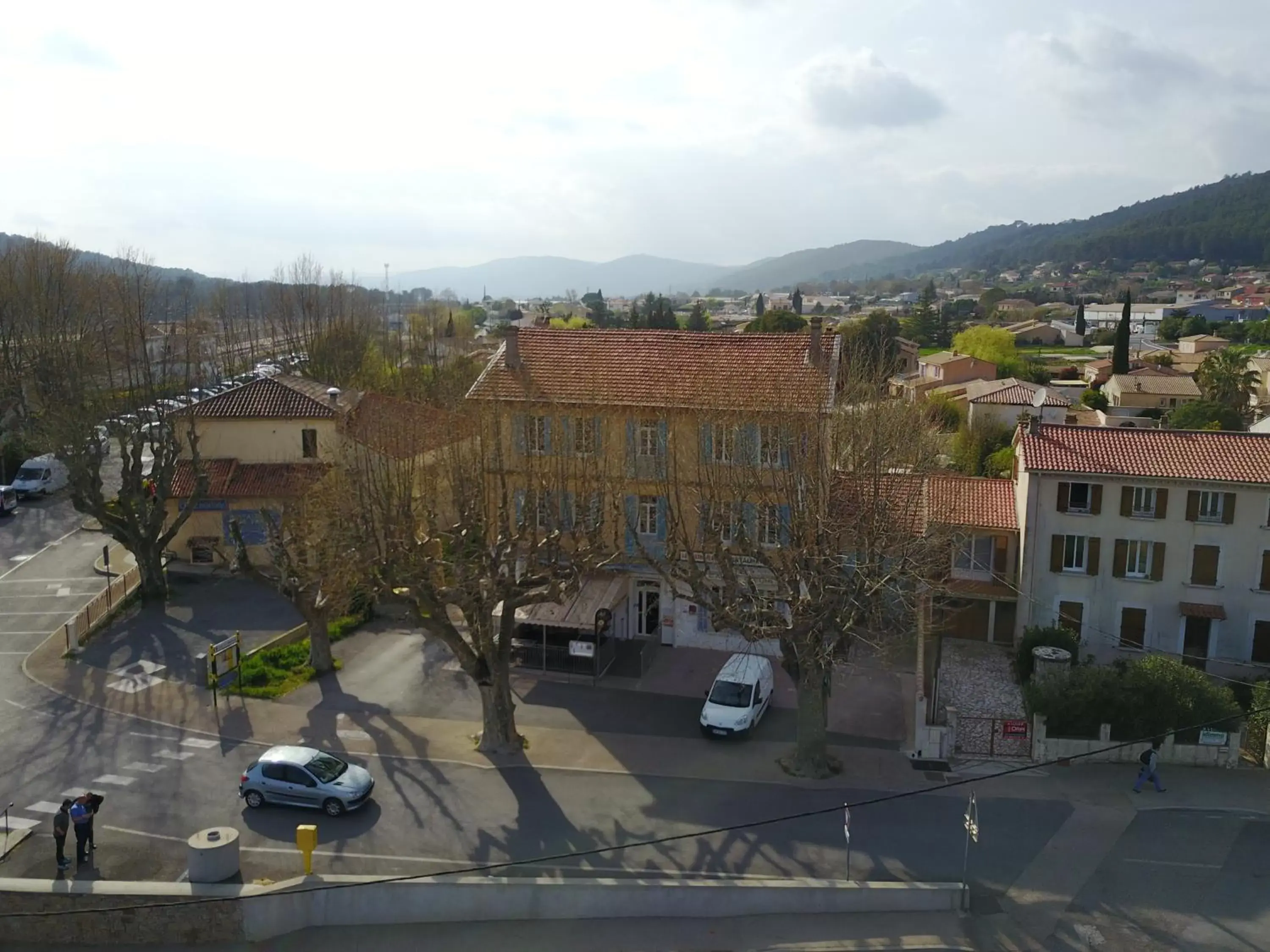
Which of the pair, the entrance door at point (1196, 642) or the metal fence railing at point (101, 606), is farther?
the metal fence railing at point (101, 606)

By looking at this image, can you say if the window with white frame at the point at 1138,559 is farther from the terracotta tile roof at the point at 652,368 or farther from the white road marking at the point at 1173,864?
the white road marking at the point at 1173,864

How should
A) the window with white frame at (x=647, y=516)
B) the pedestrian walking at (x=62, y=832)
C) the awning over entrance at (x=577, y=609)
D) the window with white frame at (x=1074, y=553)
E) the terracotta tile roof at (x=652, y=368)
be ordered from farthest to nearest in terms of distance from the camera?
the window with white frame at (x=647, y=516)
the window with white frame at (x=1074, y=553)
the awning over entrance at (x=577, y=609)
the terracotta tile roof at (x=652, y=368)
the pedestrian walking at (x=62, y=832)

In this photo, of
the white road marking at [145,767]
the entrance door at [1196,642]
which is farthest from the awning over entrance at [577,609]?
the entrance door at [1196,642]

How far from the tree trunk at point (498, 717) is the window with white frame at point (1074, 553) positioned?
1683 cm

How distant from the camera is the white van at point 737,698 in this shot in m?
24.9

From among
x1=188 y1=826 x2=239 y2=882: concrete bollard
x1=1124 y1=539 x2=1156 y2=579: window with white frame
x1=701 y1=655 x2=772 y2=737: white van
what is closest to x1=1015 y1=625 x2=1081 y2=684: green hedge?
x1=1124 y1=539 x2=1156 y2=579: window with white frame

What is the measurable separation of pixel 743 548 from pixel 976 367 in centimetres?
5168

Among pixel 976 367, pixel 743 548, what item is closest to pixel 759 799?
pixel 743 548

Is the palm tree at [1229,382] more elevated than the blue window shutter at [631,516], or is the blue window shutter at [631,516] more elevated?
the palm tree at [1229,382]

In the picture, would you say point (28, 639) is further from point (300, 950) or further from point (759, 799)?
point (759, 799)

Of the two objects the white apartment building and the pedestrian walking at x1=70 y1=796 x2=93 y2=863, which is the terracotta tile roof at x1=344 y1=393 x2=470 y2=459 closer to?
the pedestrian walking at x1=70 y1=796 x2=93 y2=863

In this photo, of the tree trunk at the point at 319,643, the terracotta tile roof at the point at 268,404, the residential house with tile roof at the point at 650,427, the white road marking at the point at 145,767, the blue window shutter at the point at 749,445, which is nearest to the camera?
the white road marking at the point at 145,767

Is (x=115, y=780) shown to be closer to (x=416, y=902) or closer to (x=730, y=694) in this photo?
(x=416, y=902)

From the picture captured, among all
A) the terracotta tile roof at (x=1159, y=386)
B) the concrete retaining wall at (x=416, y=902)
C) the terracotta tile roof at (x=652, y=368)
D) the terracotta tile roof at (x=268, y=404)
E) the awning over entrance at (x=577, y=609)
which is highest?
the terracotta tile roof at (x=652, y=368)
